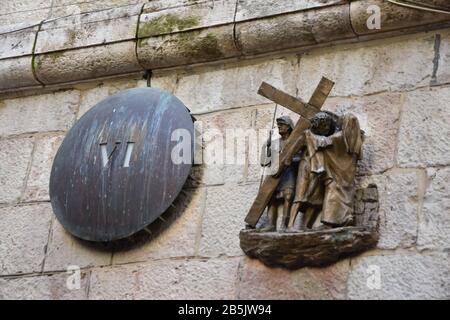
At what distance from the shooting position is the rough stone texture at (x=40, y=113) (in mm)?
4926

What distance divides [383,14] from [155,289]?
153 cm

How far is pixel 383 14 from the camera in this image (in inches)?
170

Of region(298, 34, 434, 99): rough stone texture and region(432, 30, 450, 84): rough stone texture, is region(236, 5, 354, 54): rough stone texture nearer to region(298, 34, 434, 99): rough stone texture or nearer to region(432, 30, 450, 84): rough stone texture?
region(298, 34, 434, 99): rough stone texture

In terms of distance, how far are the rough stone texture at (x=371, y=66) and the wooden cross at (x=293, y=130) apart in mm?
221

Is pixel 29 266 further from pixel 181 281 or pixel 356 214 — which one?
pixel 356 214

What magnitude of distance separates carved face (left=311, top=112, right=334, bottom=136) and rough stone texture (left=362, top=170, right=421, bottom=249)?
26 cm

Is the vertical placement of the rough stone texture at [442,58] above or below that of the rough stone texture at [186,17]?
below

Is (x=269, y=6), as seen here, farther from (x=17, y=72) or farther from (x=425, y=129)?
(x=17, y=72)

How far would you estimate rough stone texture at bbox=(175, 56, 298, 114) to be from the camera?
178 inches

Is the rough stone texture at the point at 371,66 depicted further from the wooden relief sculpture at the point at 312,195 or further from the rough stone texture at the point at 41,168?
the rough stone texture at the point at 41,168

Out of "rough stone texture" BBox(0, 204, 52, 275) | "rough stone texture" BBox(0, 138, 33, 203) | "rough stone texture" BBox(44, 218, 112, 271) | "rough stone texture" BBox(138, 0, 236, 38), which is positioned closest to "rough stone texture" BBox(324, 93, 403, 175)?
"rough stone texture" BBox(138, 0, 236, 38)

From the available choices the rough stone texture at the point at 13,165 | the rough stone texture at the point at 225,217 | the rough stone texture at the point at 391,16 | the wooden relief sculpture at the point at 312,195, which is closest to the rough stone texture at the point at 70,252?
the rough stone texture at the point at 13,165

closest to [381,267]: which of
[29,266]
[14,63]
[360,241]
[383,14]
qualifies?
[360,241]

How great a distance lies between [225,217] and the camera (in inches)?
169
